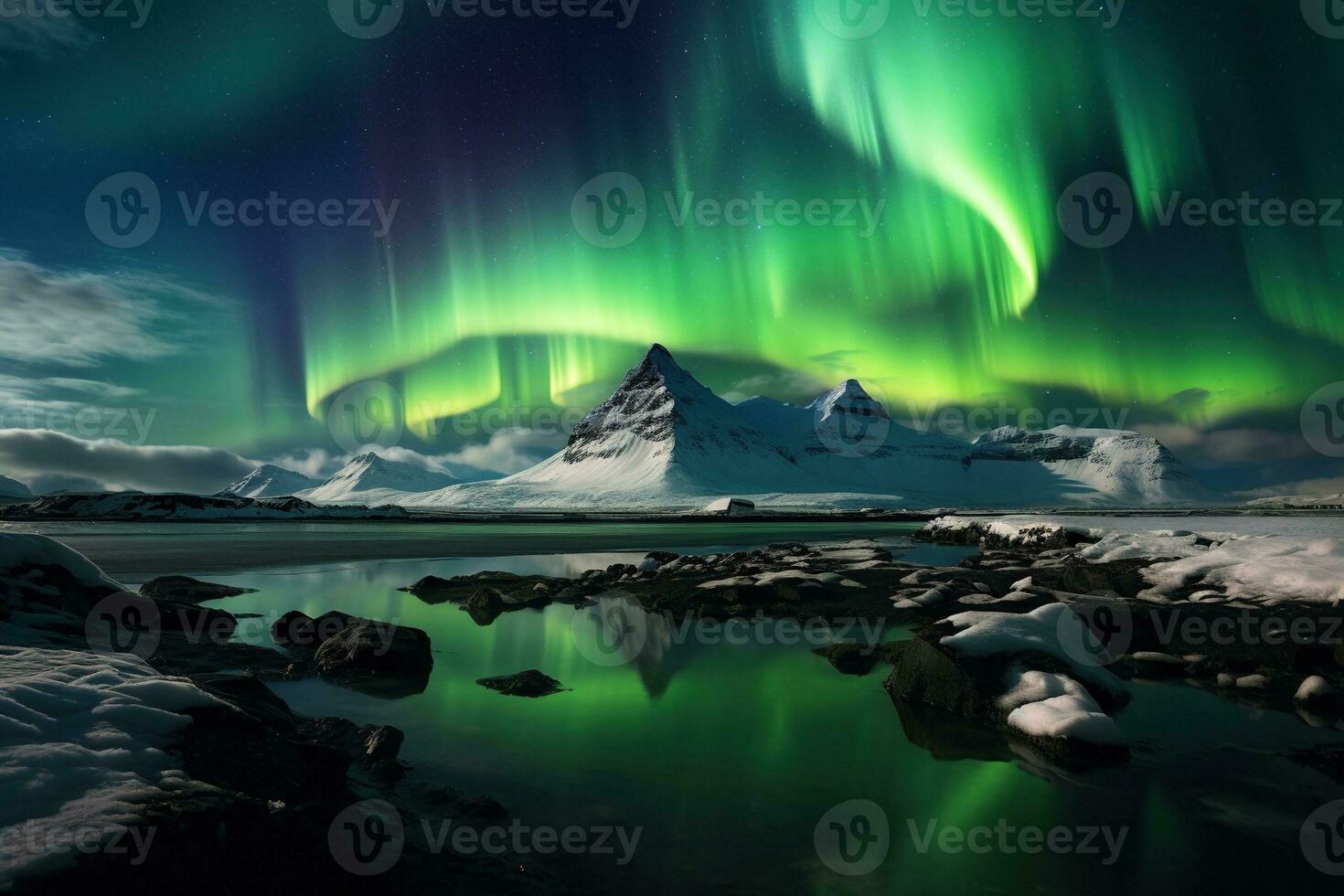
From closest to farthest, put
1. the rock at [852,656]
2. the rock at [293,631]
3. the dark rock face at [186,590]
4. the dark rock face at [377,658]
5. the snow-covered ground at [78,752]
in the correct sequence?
1. the snow-covered ground at [78,752]
2. the dark rock face at [377,658]
3. the rock at [852,656]
4. the rock at [293,631]
5. the dark rock face at [186,590]

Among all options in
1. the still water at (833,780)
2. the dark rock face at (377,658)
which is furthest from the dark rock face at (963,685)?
the dark rock face at (377,658)

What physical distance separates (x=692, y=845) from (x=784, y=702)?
518 centimetres

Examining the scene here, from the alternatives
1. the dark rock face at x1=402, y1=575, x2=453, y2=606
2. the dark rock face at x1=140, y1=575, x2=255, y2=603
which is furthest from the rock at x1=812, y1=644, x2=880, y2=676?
the dark rock face at x1=140, y1=575, x2=255, y2=603

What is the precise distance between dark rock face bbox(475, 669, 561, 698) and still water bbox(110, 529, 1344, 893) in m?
0.32

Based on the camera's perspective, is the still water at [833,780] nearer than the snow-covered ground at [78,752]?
No

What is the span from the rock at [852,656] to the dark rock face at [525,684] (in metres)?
6.00

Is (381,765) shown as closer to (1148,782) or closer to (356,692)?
(356,692)

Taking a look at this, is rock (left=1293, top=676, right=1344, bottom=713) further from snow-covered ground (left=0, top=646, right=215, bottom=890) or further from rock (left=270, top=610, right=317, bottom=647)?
rock (left=270, top=610, right=317, bottom=647)

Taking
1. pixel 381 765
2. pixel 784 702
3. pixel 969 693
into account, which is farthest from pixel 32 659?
pixel 969 693

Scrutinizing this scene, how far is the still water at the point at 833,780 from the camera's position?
19.8ft

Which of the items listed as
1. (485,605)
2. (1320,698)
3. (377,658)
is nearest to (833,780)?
(1320,698)

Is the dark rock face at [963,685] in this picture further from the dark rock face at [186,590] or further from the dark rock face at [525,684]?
the dark rock face at [186,590]

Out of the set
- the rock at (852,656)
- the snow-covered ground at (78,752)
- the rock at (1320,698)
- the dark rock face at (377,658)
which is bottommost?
the rock at (1320,698)

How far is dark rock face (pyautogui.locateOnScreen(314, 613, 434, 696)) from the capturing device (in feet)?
40.3
